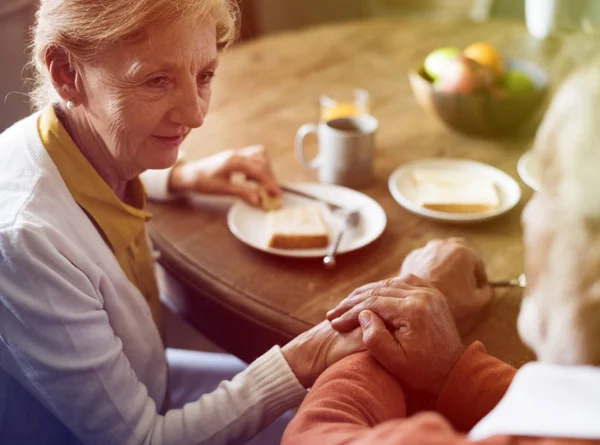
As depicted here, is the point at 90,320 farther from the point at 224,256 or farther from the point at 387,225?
the point at 387,225

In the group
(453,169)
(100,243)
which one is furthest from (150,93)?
(453,169)

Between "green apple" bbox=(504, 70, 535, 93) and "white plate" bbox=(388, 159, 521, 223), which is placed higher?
"green apple" bbox=(504, 70, 535, 93)

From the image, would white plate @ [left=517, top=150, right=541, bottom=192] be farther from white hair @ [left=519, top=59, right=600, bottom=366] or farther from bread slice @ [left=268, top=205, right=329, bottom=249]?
white hair @ [left=519, top=59, right=600, bottom=366]

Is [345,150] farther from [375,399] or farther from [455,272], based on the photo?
[375,399]

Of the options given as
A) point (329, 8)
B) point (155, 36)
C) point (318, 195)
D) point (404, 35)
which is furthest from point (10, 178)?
point (329, 8)

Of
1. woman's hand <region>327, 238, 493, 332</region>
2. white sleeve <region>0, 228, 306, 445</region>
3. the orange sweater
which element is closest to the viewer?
the orange sweater

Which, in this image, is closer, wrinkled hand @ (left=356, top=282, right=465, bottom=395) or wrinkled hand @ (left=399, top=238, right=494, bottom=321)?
wrinkled hand @ (left=356, top=282, right=465, bottom=395)

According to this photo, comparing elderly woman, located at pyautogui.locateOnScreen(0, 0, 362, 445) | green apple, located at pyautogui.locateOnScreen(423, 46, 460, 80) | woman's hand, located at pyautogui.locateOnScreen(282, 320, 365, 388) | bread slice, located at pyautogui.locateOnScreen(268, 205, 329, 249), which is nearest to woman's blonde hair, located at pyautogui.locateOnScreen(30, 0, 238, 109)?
elderly woman, located at pyautogui.locateOnScreen(0, 0, 362, 445)

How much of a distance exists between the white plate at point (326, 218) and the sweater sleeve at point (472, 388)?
39 cm

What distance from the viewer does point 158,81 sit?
106 cm

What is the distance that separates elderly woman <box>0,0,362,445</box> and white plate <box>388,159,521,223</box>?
451 mm

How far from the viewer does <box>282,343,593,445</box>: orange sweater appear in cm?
80

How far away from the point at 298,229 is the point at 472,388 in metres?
0.50

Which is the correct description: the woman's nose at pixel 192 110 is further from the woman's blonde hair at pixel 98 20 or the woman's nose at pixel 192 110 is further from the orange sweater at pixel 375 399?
the orange sweater at pixel 375 399
